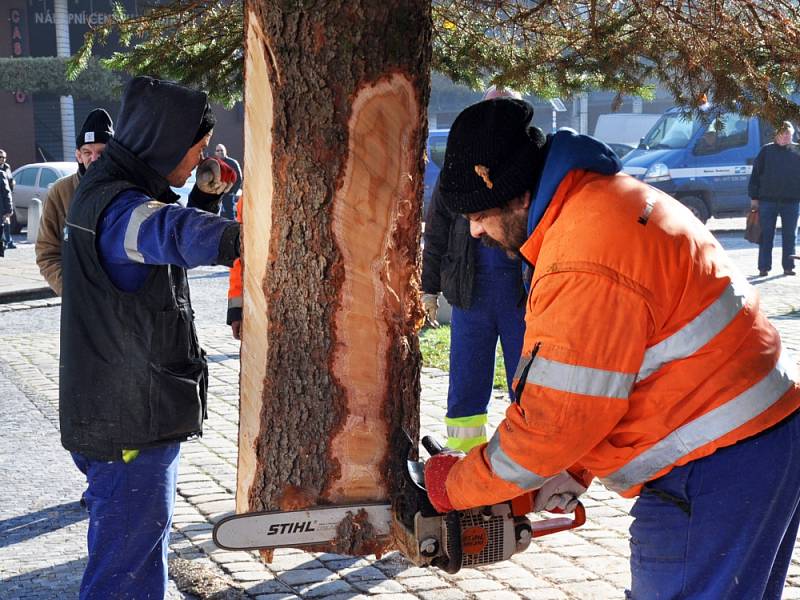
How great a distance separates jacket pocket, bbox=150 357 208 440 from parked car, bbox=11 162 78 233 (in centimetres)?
1790

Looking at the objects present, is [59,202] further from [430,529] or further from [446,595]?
[430,529]

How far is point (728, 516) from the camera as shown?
8.45 ft

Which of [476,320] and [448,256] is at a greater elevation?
[448,256]

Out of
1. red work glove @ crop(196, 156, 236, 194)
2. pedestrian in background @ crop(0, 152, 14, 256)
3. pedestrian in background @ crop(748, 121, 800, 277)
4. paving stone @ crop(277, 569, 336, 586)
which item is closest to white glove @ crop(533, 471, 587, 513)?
paving stone @ crop(277, 569, 336, 586)

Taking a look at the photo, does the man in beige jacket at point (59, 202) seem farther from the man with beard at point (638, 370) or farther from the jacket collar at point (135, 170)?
the man with beard at point (638, 370)

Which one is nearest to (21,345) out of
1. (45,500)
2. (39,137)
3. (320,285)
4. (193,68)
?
(45,500)

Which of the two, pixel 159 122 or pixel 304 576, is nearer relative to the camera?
pixel 159 122

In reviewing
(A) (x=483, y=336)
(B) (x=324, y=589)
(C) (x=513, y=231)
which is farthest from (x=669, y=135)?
(C) (x=513, y=231)

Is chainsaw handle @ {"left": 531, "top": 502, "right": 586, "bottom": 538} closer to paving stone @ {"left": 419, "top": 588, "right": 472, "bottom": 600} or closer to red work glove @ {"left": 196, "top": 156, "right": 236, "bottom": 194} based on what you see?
paving stone @ {"left": 419, "top": 588, "right": 472, "bottom": 600}

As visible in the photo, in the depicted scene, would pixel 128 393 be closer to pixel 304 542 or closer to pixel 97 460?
pixel 97 460

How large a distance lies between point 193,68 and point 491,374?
214 centimetres

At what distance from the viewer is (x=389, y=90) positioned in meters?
3.38

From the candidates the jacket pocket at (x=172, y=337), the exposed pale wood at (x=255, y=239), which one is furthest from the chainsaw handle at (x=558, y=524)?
the jacket pocket at (x=172, y=337)

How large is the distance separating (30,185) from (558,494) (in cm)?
1944
